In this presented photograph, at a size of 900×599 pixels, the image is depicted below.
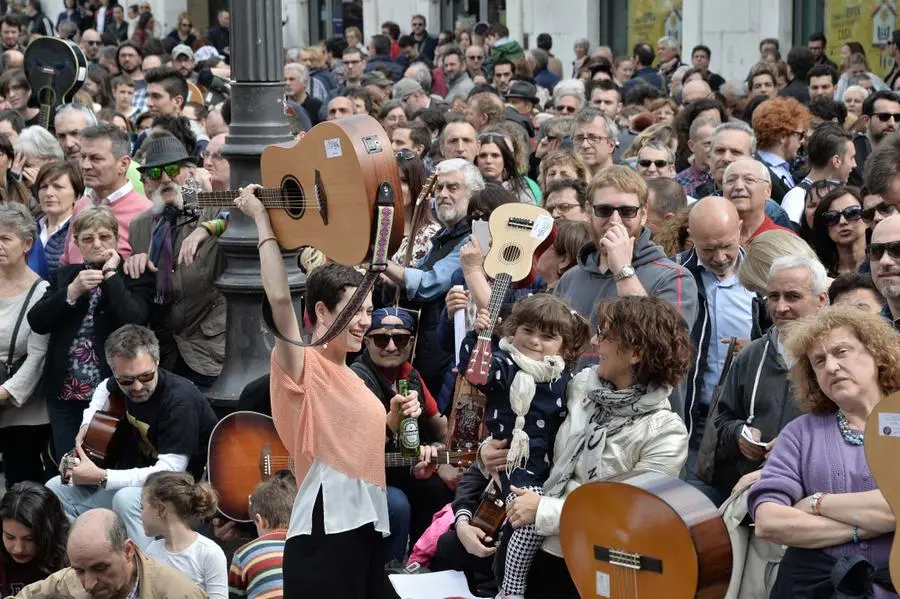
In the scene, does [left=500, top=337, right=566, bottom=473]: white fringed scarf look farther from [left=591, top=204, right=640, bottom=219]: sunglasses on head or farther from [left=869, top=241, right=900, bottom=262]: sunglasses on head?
[left=869, top=241, right=900, bottom=262]: sunglasses on head

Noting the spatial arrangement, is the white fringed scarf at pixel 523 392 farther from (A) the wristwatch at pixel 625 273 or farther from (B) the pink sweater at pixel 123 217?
(B) the pink sweater at pixel 123 217

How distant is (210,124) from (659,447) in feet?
25.5

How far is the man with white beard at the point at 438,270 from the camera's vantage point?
7.17m

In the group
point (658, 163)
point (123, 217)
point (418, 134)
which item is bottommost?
point (123, 217)

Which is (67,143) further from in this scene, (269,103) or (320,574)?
(320,574)

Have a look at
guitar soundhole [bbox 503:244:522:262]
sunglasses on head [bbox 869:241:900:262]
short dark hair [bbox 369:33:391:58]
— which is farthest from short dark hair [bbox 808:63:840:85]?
short dark hair [bbox 369:33:391:58]

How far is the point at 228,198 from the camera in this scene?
461 centimetres

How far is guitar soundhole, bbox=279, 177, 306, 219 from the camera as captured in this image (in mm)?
4426

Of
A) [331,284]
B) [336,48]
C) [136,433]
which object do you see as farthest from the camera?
[336,48]

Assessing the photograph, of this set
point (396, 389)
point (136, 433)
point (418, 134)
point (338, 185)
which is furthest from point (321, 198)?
point (418, 134)

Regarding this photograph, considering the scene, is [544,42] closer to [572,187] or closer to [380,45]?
[380,45]

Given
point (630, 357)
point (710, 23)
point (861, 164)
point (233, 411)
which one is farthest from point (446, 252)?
point (710, 23)

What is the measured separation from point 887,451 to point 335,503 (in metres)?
1.81

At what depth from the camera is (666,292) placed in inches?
226
